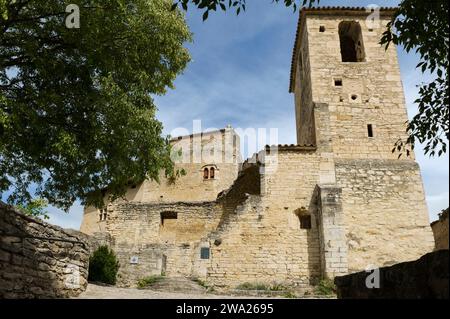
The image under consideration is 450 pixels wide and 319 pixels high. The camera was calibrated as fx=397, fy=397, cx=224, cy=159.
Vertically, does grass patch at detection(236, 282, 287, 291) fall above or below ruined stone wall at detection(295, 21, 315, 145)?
below

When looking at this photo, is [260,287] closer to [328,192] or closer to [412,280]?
[328,192]

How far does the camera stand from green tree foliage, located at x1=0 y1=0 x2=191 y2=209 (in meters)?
7.47

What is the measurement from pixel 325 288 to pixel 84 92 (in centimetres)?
893

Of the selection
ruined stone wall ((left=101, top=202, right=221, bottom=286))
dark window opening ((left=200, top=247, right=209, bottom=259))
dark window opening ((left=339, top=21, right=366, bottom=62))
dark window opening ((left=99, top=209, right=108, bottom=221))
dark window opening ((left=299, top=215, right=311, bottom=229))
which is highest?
dark window opening ((left=339, top=21, right=366, bottom=62))

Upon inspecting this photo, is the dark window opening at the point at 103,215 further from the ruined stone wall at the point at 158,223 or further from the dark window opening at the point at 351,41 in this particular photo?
the dark window opening at the point at 351,41

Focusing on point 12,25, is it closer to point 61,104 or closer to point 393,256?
point 61,104

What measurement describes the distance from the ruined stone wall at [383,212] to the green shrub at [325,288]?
1140 mm

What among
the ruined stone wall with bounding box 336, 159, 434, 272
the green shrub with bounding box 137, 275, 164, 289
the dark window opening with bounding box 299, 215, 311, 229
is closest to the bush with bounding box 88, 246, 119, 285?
the green shrub with bounding box 137, 275, 164, 289

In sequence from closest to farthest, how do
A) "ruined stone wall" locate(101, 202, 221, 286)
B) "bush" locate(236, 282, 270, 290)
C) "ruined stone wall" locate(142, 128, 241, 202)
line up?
"bush" locate(236, 282, 270, 290)
"ruined stone wall" locate(101, 202, 221, 286)
"ruined stone wall" locate(142, 128, 241, 202)

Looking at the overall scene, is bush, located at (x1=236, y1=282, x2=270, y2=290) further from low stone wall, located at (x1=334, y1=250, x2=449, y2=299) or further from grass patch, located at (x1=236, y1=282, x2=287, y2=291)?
low stone wall, located at (x1=334, y1=250, x2=449, y2=299)

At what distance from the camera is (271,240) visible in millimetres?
13664

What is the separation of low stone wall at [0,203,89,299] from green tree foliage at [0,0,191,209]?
3.78 ft

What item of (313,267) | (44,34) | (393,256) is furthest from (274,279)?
(44,34)

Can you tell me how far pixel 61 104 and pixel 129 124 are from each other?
1.33 meters
